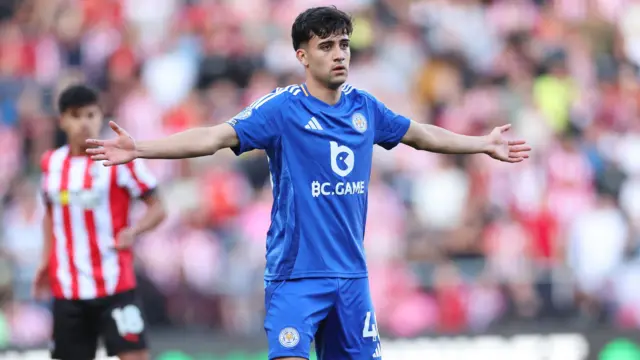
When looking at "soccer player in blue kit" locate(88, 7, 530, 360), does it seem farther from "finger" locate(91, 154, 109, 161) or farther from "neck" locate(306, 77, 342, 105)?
"finger" locate(91, 154, 109, 161)

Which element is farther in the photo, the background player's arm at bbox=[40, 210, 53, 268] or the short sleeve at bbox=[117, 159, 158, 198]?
the background player's arm at bbox=[40, 210, 53, 268]

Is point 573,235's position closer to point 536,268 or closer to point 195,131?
point 536,268

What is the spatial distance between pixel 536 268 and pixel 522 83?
332cm

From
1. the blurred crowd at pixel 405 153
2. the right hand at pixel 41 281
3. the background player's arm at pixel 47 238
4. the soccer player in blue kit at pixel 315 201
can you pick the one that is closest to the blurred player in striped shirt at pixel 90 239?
the background player's arm at pixel 47 238

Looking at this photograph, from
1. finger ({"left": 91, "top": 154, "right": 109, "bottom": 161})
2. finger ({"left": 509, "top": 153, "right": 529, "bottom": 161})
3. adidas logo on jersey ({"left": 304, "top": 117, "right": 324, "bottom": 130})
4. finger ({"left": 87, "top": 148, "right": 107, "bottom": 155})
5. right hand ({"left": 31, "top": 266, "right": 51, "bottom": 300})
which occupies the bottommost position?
right hand ({"left": 31, "top": 266, "right": 51, "bottom": 300})

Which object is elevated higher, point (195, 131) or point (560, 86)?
point (560, 86)

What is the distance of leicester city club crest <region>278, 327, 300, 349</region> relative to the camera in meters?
7.09

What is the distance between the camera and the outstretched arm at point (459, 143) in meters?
7.66

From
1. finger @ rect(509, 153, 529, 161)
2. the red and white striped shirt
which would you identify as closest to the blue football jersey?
finger @ rect(509, 153, 529, 161)

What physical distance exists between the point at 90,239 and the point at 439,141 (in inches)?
105

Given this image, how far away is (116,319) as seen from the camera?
29.1 ft

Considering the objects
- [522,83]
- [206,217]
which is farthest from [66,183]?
[522,83]

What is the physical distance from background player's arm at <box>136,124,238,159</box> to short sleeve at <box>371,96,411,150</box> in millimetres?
898

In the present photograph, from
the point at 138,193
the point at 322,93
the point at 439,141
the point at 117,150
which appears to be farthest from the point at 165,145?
the point at 138,193
